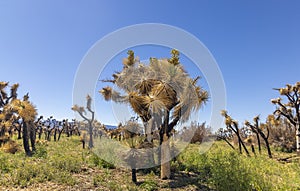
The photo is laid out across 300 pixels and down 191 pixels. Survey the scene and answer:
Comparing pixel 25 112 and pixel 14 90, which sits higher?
pixel 14 90

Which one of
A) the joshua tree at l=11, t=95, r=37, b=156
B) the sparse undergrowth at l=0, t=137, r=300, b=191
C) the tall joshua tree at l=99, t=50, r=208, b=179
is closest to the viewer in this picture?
the sparse undergrowth at l=0, t=137, r=300, b=191

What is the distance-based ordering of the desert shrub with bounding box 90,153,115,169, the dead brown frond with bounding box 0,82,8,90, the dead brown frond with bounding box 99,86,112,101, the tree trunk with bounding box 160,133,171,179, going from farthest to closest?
the dead brown frond with bounding box 0,82,8,90, the dead brown frond with bounding box 99,86,112,101, the desert shrub with bounding box 90,153,115,169, the tree trunk with bounding box 160,133,171,179

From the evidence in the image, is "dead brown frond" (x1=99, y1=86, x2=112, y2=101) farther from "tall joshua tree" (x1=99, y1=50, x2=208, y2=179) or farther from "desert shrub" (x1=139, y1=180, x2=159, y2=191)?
"desert shrub" (x1=139, y1=180, x2=159, y2=191)

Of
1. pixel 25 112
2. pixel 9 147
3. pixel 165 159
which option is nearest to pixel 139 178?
pixel 165 159

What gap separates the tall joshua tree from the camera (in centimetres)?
802

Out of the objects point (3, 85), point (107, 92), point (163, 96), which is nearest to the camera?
point (163, 96)

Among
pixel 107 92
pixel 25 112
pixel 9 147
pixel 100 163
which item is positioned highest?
pixel 107 92

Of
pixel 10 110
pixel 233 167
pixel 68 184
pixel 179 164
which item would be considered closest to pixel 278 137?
pixel 179 164

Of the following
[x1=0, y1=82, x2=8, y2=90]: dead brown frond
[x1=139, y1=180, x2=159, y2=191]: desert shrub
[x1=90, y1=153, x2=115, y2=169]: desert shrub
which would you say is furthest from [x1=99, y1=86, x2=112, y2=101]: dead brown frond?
[x1=0, y1=82, x2=8, y2=90]: dead brown frond

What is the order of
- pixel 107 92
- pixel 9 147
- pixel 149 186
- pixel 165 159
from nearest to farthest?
pixel 149 186 < pixel 165 159 < pixel 107 92 < pixel 9 147

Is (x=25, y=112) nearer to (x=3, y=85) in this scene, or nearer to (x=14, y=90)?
(x=14, y=90)

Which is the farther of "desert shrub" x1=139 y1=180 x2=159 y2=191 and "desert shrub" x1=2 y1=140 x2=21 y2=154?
"desert shrub" x1=2 y1=140 x2=21 y2=154

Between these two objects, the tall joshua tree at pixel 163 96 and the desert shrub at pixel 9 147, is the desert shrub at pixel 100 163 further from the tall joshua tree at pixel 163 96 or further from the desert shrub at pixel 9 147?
the desert shrub at pixel 9 147

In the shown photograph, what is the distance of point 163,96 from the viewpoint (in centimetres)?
801
